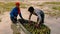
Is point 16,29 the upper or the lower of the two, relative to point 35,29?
lower

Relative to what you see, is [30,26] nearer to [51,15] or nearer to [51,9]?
[51,15]

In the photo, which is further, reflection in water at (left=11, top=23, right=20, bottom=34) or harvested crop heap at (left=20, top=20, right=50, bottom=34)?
reflection in water at (left=11, top=23, right=20, bottom=34)

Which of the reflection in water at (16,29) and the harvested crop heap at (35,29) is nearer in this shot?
the harvested crop heap at (35,29)

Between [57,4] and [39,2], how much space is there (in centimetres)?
162

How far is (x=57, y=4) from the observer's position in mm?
22234

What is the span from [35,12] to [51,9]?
9.31 metres

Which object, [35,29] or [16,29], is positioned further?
[16,29]

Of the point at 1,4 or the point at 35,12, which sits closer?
the point at 35,12

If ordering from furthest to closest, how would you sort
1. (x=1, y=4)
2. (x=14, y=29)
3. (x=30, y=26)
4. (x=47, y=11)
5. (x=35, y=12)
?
(x=1, y=4) < (x=47, y=11) < (x=14, y=29) < (x=30, y=26) < (x=35, y=12)

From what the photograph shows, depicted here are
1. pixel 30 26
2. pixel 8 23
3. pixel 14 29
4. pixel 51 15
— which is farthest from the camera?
pixel 51 15

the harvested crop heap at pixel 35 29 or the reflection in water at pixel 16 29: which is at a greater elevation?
the harvested crop heap at pixel 35 29

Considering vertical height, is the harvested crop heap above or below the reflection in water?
above

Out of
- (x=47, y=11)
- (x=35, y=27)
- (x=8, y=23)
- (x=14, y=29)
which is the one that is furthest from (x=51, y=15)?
(x=35, y=27)

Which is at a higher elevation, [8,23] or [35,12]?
[35,12]
